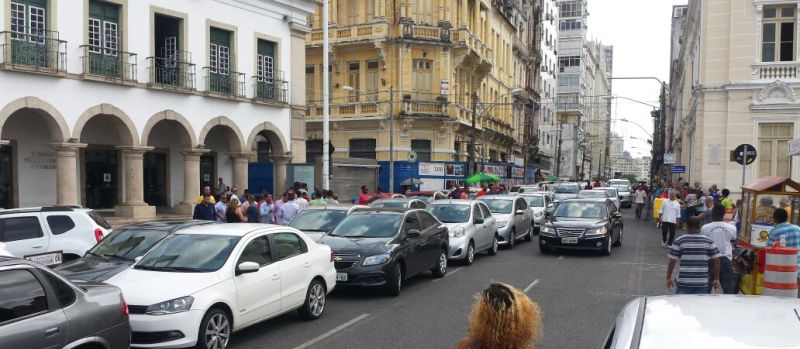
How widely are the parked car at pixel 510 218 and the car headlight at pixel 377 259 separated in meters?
7.56

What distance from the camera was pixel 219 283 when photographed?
7.32 meters

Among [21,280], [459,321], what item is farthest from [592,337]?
[21,280]

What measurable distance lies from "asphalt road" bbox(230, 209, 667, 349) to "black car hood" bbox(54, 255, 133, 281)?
184 centimetres

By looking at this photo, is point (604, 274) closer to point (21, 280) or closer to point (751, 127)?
point (21, 280)

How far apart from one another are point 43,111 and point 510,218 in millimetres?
14223

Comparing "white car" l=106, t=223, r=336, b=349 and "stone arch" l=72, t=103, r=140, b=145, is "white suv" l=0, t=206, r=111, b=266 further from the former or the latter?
"stone arch" l=72, t=103, r=140, b=145

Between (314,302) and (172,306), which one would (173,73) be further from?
(172,306)

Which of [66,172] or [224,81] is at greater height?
[224,81]

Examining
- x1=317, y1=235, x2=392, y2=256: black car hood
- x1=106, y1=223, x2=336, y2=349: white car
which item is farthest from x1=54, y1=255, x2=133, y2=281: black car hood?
x1=317, y1=235, x2=392, y2=256: black car hood

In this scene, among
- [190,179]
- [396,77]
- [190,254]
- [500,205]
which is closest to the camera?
[190,254]

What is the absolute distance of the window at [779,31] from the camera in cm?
2594

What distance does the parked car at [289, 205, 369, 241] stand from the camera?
513 inches

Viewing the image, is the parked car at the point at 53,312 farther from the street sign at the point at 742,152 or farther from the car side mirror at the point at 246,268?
the street sign at the point at 742,152

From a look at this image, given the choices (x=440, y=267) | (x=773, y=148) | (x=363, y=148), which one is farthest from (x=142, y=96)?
(x=773, y=148)
